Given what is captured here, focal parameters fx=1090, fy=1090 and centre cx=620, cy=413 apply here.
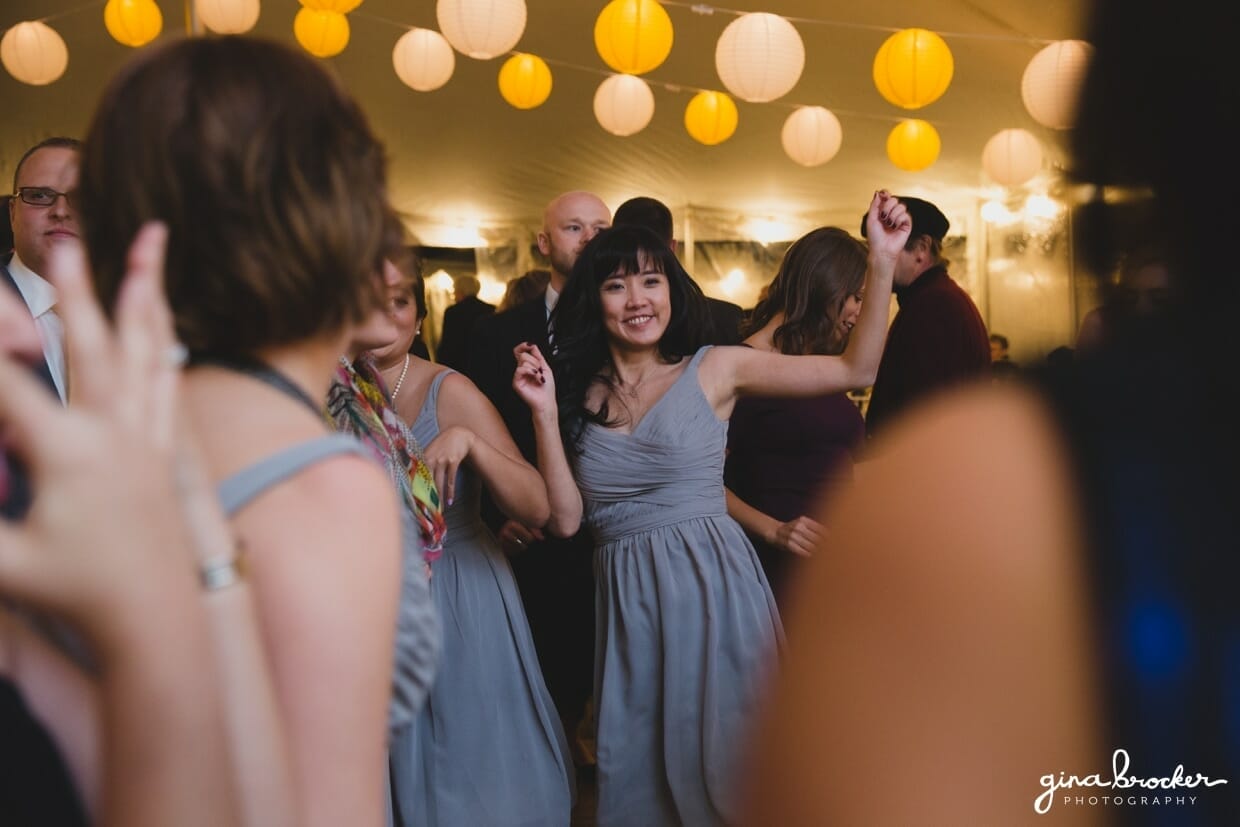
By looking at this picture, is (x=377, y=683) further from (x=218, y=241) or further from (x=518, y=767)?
(x=518, y=767)

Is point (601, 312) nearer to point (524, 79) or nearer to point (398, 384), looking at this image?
point (398, 384)

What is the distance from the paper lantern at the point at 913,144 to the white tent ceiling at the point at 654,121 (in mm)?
1529

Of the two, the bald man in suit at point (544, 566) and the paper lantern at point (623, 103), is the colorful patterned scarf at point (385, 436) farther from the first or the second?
the paper lantern at point (623, 103)

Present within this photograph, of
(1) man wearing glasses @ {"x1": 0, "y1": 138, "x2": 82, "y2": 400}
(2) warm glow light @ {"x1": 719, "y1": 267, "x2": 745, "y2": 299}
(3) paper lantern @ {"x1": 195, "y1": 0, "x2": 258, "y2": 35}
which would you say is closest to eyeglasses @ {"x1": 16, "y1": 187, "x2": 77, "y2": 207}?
(1) man wearing glasses @ {"x1": 0, "y1": 138, "x2": 82, "y2": 400}

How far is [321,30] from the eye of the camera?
5.88m

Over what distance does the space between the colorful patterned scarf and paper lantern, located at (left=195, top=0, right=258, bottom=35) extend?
4.20m

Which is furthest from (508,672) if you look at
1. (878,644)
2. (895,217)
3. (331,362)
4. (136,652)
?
(878,644)

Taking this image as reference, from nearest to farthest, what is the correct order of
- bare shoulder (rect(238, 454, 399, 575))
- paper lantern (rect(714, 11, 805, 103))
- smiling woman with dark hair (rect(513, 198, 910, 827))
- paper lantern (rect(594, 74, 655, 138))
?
bare shoulder (rect(238, 454, 399, 575)) < smiling woman with dark hair (rect(513, 198, 910, 827)) < paper lantern (rect(714, 11, 805, 103)) < paper lantern (rect(594, 74, 655, 138))

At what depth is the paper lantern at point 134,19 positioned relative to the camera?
5.50 meters

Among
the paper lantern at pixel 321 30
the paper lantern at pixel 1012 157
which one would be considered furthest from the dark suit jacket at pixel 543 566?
the paper lantern at pixel 1012 157

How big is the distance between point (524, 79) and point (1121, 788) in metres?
6.48

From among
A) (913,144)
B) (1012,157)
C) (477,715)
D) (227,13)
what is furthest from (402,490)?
(1012,157)

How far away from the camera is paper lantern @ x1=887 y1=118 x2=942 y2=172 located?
6.89 metres

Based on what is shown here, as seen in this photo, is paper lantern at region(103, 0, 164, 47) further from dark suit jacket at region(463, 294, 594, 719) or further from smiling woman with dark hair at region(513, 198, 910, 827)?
smiling woman with dark hair at region(513, 198, 910, 827)
